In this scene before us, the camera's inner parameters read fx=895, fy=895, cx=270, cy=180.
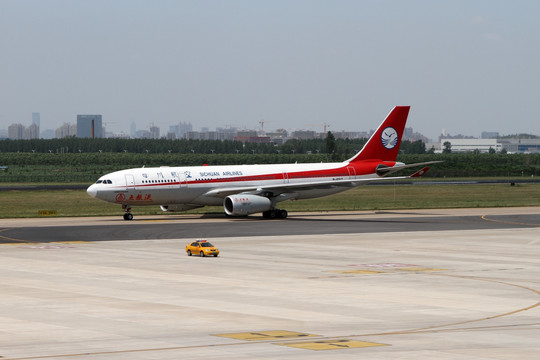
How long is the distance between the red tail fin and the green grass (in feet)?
25.1

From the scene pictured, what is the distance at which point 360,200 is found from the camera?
105750mm

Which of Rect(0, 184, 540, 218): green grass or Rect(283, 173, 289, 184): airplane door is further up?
Rect(283, 173, 289, 184): airplane door

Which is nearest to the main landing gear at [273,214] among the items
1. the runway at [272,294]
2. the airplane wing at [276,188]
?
the airplane wing at [276,188]

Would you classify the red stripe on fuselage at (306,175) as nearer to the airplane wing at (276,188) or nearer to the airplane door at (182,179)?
the airplane door at (182,179)

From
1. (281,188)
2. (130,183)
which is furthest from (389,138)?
(130,183)

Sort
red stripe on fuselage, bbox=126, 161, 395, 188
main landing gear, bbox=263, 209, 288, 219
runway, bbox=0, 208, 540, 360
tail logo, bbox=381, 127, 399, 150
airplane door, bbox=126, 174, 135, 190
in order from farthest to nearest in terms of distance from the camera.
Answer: tail logo, bbox=381, 127, 399, 150 → main landing gear, bbox=263, 209, 288, 219 → red stripe on fuselage, bbox=126, 161, 395, 188 → airplane door, bbox=126, 174, 135, 190 → runway, bbox=0, 208, 540, 360

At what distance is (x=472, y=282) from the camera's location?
38.3m

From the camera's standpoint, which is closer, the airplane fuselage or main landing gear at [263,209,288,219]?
the airplane fuselage

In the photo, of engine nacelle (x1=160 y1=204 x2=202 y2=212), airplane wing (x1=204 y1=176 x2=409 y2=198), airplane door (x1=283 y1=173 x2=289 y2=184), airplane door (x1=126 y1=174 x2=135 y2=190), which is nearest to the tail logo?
airplane wing (x1=204 y1=176 x2=409 y2=198)

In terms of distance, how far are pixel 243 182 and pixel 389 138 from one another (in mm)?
17026

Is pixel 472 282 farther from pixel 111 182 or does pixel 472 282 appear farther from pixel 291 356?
pixel 111 182

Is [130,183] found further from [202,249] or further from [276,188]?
[202,249]

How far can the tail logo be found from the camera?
89312 mm

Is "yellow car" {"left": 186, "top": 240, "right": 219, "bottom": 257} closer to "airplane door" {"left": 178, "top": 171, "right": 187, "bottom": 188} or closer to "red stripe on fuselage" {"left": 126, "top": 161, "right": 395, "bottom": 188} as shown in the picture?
"red stripe on fuselage" {"left": 126, "top": 161, "right": 395, "bottom": 188}
